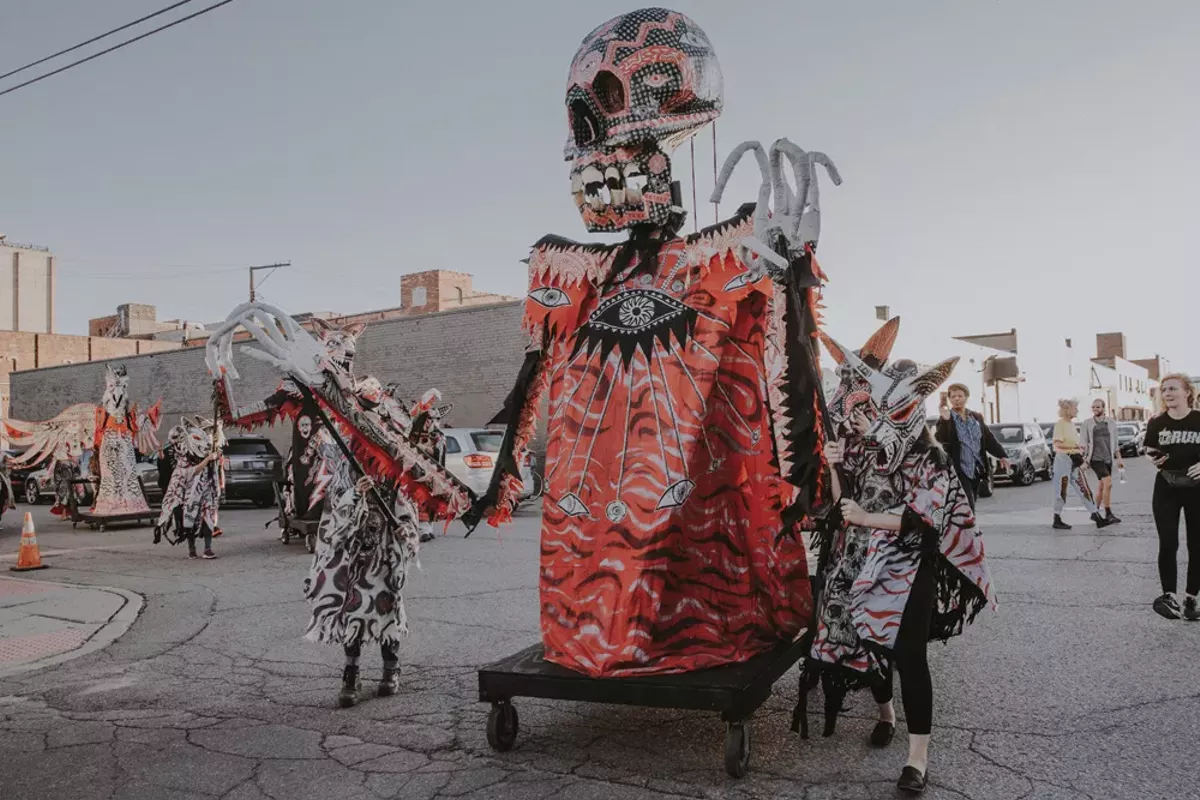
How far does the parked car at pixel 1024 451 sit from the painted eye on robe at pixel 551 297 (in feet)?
59.5

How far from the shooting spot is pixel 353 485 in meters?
5.15

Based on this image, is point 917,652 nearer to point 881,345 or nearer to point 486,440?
point 881,345

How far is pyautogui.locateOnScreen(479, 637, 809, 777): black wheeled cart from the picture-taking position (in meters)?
3.61

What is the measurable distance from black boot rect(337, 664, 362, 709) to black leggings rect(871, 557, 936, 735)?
2.83 meters

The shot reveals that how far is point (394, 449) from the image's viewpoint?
4.77 meters

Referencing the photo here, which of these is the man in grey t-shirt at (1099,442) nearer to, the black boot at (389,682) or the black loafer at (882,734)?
the black loafer at (882,734)

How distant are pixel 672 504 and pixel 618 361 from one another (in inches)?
27.5

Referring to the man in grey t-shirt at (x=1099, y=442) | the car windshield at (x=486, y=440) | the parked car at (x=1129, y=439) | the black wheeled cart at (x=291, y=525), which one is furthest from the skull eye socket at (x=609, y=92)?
the parked car at (x=1129, y=439)

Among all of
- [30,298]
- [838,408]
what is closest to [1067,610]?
[838,408]

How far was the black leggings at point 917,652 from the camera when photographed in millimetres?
3656

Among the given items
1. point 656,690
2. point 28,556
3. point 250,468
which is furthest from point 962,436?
point 250,468

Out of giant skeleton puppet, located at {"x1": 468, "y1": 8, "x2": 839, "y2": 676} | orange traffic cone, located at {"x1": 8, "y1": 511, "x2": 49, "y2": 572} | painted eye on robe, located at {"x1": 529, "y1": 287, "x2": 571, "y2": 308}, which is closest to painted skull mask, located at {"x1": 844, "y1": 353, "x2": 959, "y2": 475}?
giant skeleton puppet, located at {"x1": 468, "y1": 8, "x2": 839, "y2": 676}

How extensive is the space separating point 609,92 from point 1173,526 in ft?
16.5

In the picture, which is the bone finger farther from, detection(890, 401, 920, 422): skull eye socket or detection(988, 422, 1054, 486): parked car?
detection(988, 422, 1054, 486): parked car
